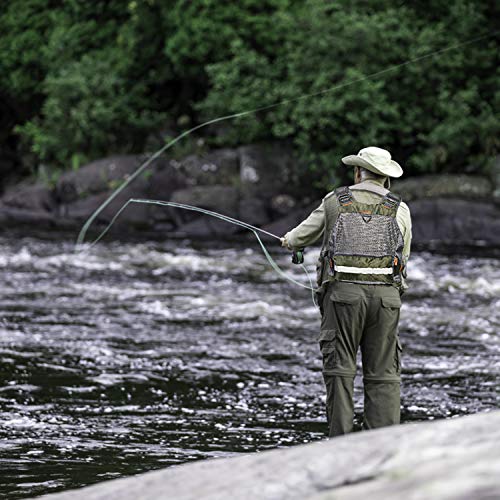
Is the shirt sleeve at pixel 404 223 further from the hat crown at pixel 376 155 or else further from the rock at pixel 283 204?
the rock at pixel 283 204

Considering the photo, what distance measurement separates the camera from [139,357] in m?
8.05

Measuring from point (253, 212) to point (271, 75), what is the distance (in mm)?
3277

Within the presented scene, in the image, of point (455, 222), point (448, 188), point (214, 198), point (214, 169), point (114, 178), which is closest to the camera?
point (455, 222)

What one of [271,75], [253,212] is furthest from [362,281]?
[271,75]

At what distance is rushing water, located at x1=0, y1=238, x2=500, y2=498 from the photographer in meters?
5.71

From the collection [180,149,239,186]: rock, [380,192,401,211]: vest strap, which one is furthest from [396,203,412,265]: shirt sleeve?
[180,149,239,186]: rock

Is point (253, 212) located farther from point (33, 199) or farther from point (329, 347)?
point (329, 347)

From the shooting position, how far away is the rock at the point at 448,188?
59.5ft

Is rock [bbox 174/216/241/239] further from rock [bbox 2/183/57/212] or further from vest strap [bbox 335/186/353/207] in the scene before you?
vest strap [bbox 335/186/353/207]

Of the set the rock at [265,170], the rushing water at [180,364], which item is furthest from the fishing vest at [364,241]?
the rock at [265,170]

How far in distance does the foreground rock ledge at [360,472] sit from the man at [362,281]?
6.26ft

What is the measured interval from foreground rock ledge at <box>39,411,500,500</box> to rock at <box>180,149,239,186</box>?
1720 centimetres

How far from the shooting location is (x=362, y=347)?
201 inches

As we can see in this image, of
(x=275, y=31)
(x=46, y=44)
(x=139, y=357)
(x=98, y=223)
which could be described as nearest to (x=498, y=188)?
(x=275, y=31)
